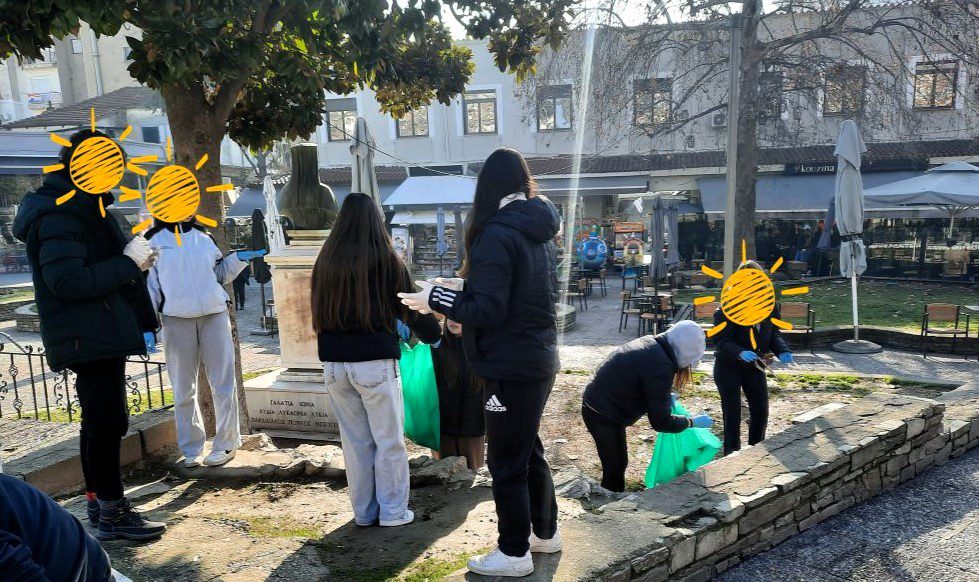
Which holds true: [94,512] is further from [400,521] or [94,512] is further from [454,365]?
[454,365]

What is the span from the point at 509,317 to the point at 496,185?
537 mm

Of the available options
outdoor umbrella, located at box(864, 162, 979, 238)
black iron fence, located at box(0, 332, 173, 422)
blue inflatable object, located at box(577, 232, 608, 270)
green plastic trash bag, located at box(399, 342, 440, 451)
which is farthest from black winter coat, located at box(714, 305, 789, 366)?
blue inflatable object, located at box(577, 232, 608, 270)

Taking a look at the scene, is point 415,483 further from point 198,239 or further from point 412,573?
point 198,239

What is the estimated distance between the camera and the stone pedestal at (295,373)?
255 inches

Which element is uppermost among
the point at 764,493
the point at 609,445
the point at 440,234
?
the point at 440,234

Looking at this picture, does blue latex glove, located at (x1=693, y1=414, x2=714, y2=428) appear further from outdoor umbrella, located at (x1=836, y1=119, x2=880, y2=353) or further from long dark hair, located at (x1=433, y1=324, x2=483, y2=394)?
outdoor umbrella, located at (x1=836, y1=119, x2=880, y2=353)

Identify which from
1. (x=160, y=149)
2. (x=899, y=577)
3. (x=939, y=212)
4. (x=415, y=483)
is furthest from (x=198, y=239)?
(x=160, y=149)

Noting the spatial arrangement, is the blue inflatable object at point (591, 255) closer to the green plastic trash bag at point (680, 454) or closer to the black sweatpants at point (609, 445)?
the green plastic trash bag at point (680, 454)

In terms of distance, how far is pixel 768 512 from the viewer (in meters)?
4.06

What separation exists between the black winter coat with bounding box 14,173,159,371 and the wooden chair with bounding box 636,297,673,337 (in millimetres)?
9759

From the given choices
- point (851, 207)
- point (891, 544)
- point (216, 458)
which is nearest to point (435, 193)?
point (851, 207)

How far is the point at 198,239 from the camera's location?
13.7 feet

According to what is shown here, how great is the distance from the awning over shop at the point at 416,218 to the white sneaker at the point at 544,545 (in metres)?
22.8

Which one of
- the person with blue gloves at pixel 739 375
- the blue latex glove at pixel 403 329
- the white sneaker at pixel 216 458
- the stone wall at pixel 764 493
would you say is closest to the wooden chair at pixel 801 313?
the stone wall at pixel 764 493
